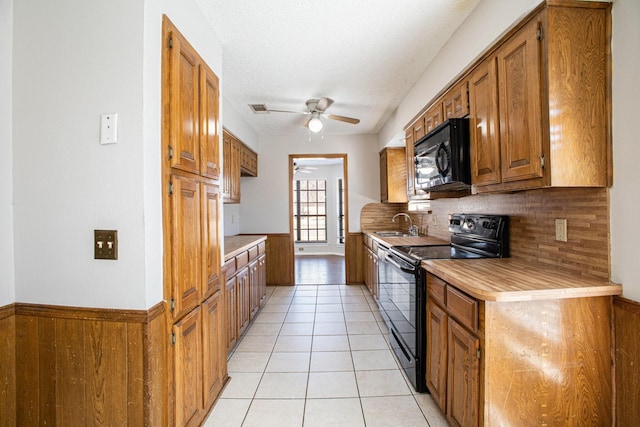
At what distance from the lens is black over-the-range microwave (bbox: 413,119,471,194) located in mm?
1953

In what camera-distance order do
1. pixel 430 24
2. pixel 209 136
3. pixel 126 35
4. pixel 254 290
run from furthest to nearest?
1. pixel 254 290
2. pixel 430 24
3. pixel 209 136
4. pixel 126 35

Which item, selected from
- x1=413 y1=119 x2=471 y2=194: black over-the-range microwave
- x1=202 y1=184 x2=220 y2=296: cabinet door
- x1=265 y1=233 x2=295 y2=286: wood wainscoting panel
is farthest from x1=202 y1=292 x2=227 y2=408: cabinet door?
x1=265 y1=233 x2=295 y2=286: wood wainscoting panel

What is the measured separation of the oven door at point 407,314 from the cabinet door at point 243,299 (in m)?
1.41

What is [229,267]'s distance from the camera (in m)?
2.44

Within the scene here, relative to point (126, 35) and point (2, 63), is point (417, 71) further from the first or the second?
point (2, 63)

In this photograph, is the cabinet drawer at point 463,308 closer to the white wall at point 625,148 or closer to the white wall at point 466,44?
the white wall at point 625,148

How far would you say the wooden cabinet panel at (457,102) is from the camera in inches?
77.3

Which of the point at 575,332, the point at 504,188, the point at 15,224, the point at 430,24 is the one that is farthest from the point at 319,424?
the point at 430,24

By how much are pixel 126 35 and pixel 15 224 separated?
3.07 feet

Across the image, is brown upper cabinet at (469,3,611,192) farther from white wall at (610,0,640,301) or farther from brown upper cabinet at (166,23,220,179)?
brown upper cabinet at (166,23,220,179)

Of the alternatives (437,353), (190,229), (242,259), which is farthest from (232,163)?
(437,353)

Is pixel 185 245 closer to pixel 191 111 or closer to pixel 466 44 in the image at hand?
pixel 191 111

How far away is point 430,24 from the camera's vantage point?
199 centimetres

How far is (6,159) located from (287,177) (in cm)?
371
